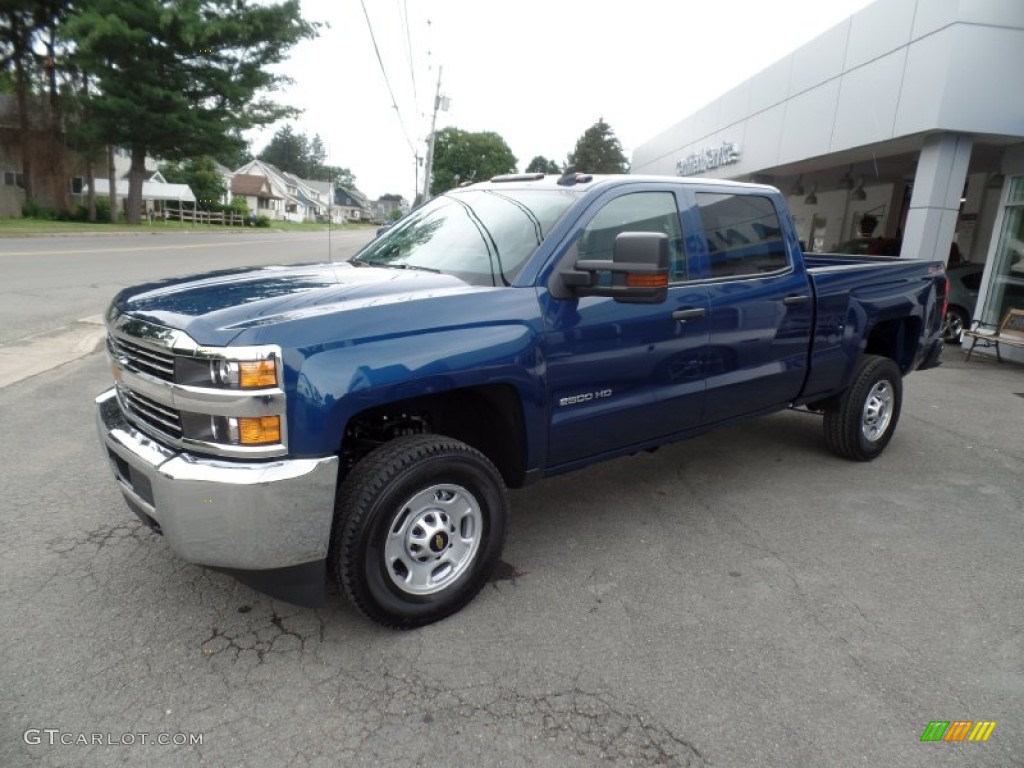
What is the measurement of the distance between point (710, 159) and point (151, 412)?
1914cm

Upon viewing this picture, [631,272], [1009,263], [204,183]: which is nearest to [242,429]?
[631,272]

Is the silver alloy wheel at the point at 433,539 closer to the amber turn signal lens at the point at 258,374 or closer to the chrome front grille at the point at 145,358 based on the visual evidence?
the amber turn signal lens at the point at 258,374

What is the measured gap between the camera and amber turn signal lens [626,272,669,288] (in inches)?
118

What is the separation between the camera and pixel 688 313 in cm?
371

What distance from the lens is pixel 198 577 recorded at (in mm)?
3246

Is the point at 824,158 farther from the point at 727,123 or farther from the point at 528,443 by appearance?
the point at 528,443

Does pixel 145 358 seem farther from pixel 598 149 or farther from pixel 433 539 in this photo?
pixel 598 149

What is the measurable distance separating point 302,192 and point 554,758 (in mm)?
112742

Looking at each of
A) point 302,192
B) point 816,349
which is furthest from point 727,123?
point 302,192

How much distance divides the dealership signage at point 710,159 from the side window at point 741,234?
1473cm

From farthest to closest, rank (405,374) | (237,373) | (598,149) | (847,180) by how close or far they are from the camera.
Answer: (598,149) < (847,180) < (405,374) < (237,373)

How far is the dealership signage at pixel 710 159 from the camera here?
17.8m

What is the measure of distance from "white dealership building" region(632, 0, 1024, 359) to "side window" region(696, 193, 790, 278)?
7.70 metres

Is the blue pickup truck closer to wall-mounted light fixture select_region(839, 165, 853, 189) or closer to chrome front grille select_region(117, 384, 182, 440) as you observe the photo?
chrome front grille select_region(117, 384, 182, 440)
